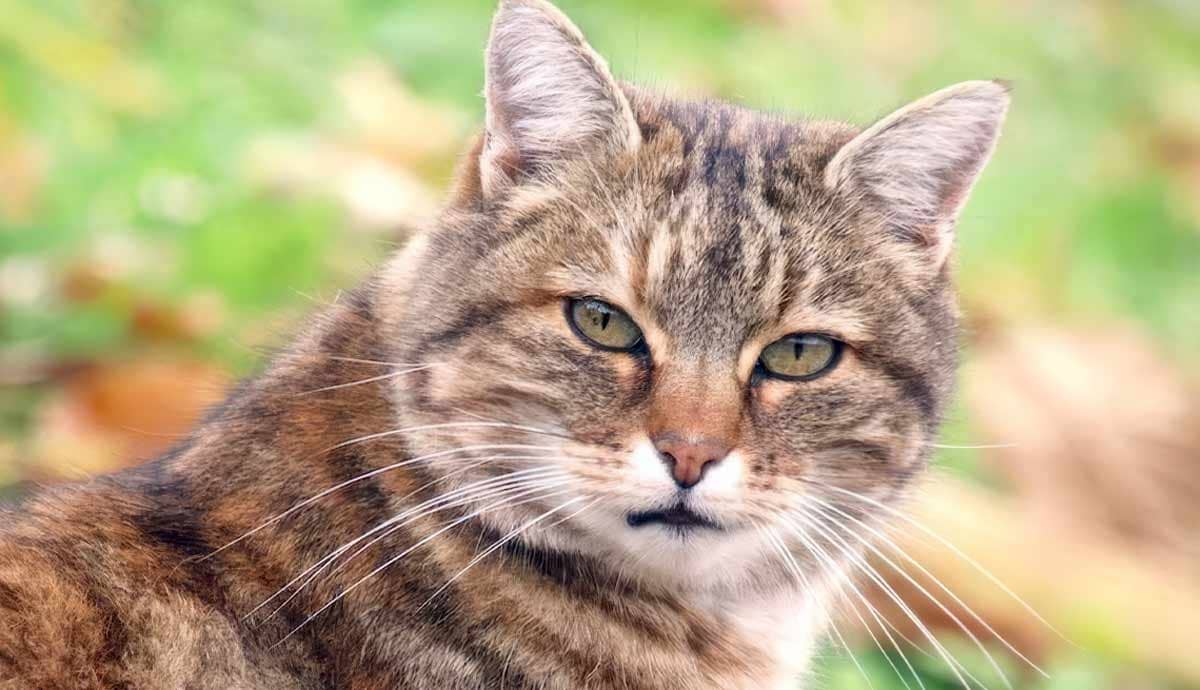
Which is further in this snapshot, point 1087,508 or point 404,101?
point 404,101

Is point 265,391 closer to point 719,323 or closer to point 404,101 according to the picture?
point 719,323

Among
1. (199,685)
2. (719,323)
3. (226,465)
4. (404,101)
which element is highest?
(404,101)

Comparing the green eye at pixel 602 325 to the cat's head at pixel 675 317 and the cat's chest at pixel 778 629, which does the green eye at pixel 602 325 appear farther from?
the cat's chest at pixel 778 629

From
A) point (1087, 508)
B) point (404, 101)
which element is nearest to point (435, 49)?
point (404, 101)

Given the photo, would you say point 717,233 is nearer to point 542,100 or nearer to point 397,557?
point 542,100


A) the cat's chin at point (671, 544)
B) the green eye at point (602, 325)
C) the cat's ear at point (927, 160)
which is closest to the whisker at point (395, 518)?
the cat's chin at point (671, 544)

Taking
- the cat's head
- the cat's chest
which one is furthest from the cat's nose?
the cat's chest
